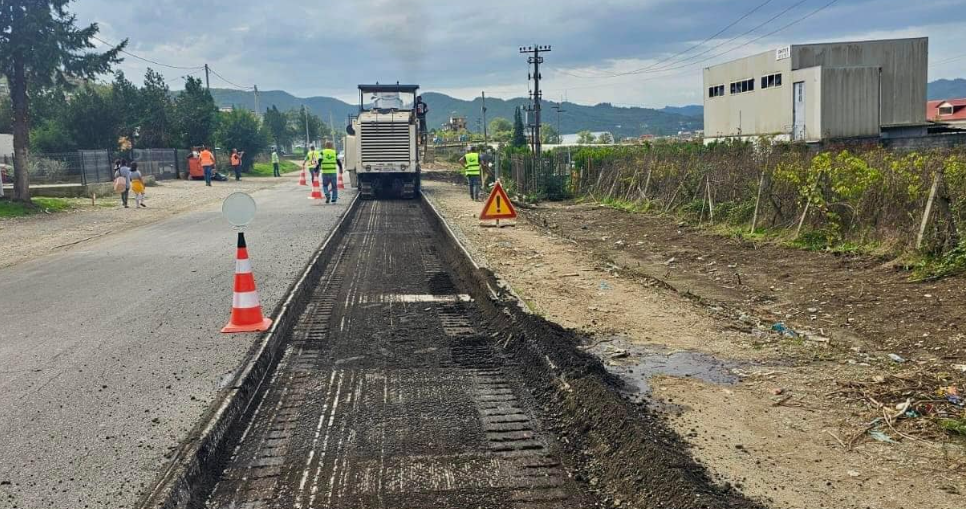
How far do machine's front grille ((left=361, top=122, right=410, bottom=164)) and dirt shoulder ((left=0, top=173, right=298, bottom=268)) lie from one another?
5.68 m

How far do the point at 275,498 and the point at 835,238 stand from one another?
9.99m

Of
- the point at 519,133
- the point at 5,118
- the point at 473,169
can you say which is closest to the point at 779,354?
the point at 473,169

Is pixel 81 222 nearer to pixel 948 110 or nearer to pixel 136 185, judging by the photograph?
pixel 136 185

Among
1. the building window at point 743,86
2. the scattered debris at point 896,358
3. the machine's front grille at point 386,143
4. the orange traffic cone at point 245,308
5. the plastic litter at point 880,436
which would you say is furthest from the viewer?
the building window at point 743,86

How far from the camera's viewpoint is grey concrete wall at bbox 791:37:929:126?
49.4 metres

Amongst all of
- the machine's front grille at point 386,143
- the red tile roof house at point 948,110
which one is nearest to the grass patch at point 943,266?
the machine's front grille at point 386,143

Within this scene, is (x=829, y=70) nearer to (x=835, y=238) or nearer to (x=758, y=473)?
(x=835, y=238)

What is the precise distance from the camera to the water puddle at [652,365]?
21.1 feet

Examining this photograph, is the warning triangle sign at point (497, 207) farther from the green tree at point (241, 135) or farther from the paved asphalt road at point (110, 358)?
the green tree at point (241, 135)

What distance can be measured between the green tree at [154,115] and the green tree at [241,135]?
4.73 metres

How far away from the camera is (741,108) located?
57156 millimetres

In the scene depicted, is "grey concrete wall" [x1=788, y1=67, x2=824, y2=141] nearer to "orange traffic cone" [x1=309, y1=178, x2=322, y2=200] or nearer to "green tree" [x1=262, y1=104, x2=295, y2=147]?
"orange traffic cone" [x1=309, y1=178, x2=322, y2=200]

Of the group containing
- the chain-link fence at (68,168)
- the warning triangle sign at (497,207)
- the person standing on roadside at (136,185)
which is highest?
Answer: the chain-link fence at (68,168)

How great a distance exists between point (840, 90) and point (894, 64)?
5.83 metres
